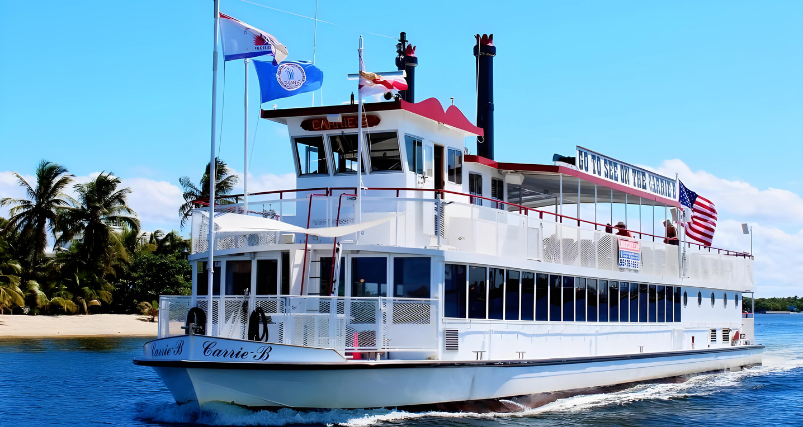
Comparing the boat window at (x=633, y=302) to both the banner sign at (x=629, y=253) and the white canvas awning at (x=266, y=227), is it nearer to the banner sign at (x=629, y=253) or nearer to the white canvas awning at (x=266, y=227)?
the banner sign at (x=629, y=253)

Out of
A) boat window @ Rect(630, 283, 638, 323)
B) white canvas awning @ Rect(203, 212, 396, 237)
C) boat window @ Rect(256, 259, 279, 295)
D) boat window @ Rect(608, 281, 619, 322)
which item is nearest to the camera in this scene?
white canvas awning @ Rect(203, 212, 396, 237)

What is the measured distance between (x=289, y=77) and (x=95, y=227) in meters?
32.3

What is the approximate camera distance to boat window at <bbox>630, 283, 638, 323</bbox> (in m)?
21.3

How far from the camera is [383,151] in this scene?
17328 mm

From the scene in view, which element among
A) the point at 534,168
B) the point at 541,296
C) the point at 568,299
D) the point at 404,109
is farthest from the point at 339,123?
the point at 568,299

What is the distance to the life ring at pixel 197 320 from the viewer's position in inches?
554

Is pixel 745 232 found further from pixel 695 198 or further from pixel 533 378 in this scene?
pixel 533 378

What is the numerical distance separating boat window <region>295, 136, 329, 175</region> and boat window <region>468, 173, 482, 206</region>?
363cm

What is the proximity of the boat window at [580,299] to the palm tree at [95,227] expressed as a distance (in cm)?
3301

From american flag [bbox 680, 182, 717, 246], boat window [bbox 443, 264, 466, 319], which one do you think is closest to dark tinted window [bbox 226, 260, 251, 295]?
boat window [bbox 443, 264, 466, 319]

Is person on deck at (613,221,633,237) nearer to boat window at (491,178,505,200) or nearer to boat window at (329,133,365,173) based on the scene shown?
boat window at (491,178,505,200)

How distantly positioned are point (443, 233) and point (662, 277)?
360 inches

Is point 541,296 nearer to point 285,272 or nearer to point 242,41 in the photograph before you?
point 285,272

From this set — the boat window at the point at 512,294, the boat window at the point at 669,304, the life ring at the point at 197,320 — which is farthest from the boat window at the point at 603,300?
the life ring at the point at 197,320
